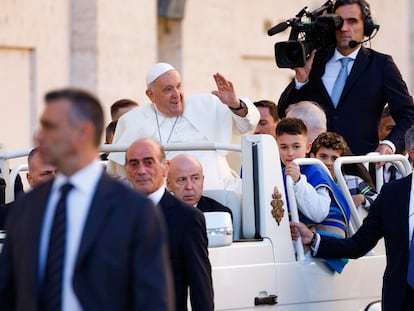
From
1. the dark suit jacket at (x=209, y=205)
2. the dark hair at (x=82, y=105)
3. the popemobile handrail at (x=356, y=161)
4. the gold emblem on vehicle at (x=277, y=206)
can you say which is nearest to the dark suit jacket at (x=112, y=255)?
the dark hair at (x=82, y=105)

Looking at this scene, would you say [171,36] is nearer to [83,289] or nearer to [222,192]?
[222,192]

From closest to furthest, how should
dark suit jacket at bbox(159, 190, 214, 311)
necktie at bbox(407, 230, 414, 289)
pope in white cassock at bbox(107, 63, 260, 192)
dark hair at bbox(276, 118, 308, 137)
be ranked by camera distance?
dark suit jacket at bbox(159, 190, 214, 311), necktie at bbox(407, 230, 414, 289), dark hair at bbox(276, 118, 308, 137), pope in white cassock at bbox(107, 63, 260, 192)

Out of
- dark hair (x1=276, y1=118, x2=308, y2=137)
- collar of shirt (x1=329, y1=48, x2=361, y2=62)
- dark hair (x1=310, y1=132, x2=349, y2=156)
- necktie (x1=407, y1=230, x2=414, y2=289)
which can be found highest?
collar of shirt (x1=329, y1=48, x2=361, y2=62)

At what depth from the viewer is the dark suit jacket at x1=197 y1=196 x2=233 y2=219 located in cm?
820

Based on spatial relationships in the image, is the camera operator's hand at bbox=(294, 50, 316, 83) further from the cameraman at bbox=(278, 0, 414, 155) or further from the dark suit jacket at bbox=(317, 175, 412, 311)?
the dark suit jacket at bbox=(317, 175, 412, 311)

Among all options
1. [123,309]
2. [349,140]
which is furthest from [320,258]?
[123,309]

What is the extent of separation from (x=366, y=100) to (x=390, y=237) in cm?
233

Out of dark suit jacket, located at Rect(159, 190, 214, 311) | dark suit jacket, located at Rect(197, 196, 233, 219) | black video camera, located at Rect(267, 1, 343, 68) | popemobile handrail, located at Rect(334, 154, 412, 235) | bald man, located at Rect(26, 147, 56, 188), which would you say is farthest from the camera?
black video camera, located at Rect(267, 1, 343, 68)

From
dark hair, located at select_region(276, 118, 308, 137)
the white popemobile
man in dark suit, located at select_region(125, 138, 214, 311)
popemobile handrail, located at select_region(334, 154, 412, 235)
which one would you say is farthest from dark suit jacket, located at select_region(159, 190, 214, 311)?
dark hair, located at select_region(276, 118, 308, 137)

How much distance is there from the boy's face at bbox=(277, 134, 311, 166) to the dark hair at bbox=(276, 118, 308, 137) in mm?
23

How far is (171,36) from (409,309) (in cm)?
1421

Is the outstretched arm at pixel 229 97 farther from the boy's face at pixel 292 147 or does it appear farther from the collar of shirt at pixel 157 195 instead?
the collar of shirt at pixel 157 195

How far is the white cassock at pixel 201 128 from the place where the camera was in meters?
9.12

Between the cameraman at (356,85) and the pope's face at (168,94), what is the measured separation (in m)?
1.13
